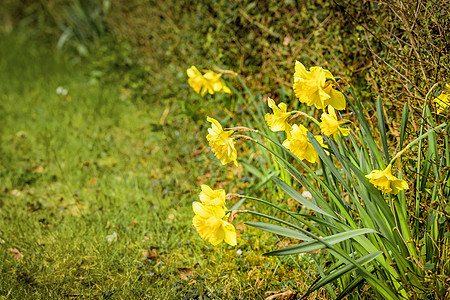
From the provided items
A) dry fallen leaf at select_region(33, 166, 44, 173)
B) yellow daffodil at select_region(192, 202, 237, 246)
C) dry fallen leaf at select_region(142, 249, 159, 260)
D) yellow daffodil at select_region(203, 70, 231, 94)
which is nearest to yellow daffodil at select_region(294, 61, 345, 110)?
yellow daffodil at select_region(192, 202, 237, 246)

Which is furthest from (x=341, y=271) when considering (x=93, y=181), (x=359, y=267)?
(x=93, y=181)

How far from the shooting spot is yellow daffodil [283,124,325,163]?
6.02 ft

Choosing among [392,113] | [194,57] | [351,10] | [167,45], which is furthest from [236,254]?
[167,45]

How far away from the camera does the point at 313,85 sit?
5.85 feet

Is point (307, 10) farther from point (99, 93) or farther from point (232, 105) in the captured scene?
point (99, 93)

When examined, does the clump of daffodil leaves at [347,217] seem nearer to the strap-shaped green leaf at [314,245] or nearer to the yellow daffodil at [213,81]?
the strap-shaped green leaf at [314,245]

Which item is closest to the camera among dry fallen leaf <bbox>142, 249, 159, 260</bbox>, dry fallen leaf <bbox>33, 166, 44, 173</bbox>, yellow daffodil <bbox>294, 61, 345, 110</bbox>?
yellow daffodil <bbox>294, 61, 345, 110</bbox>

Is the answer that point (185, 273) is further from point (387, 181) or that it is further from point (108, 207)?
point (387, 181)

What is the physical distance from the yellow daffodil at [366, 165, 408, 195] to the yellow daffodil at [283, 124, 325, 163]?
317 millimetres

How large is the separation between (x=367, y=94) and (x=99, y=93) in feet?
10.9

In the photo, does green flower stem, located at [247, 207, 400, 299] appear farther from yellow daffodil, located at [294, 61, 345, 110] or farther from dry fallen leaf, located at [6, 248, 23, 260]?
dry fallen leaf, located at [6, 248, 23, 260]

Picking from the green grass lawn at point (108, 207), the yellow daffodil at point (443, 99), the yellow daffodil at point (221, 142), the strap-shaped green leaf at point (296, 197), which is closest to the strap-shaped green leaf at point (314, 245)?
the strap-shaped green leaf at point (296, 197)

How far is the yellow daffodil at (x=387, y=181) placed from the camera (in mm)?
1611

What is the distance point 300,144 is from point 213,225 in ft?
1.76
